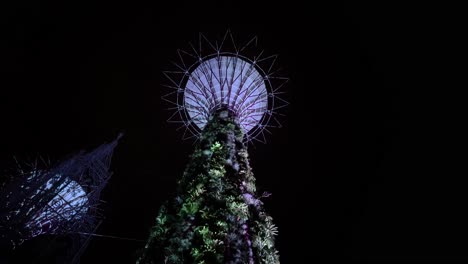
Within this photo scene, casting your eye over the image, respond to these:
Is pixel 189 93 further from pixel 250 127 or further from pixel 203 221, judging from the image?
pixel 203 221

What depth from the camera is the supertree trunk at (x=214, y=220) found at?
5168mm

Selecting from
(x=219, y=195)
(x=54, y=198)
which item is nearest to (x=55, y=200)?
(x=54, y=198)

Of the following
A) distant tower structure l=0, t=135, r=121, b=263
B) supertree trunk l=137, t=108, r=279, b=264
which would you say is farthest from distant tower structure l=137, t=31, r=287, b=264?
distant tower structure l=0, t=135, r=121, b=263

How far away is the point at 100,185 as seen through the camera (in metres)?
10.2

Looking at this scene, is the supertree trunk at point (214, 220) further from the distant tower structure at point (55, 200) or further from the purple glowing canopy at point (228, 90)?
the purple glowing canopy at point (228, 90)

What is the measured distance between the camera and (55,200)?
8.82m

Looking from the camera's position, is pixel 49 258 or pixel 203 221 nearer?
pixel 203 221

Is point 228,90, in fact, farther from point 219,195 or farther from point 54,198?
point 54,198

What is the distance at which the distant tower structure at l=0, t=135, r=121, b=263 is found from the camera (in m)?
6.66

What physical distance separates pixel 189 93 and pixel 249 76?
2.50 metres

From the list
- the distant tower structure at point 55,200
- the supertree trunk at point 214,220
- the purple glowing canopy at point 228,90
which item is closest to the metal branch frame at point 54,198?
the distant tower structure at point 55,200

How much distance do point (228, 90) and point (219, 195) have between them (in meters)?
5.10

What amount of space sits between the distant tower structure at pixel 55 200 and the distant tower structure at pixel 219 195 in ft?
10.6

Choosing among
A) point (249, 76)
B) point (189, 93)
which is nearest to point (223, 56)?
point (249, 76)
